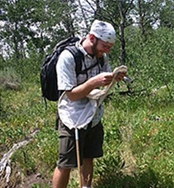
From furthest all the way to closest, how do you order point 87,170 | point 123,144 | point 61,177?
point 123,144 < point 87,170 < point 61,177

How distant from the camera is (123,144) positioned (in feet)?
15.6

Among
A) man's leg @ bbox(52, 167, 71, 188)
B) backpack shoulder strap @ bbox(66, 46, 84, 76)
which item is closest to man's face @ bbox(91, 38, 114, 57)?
backpack shoulder strap @ bbox(66, 46, 84, 76)

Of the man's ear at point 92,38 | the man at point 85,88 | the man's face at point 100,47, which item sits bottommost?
the man at point 85,88

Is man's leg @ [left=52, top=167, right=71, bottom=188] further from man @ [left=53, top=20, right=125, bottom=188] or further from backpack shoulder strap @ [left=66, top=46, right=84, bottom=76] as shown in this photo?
backpack shoulder strap @ [left=66, top=46, right=84, bottom=76]

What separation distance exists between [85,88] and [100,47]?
35cm

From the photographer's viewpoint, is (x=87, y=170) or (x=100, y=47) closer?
(x=100, y=47)

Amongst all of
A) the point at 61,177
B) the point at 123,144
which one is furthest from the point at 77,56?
the point at 123,144

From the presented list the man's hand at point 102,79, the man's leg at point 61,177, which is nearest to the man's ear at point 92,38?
the man's hand at point 102,79

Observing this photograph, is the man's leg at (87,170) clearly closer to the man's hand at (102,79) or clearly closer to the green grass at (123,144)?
the green grass at (123,144)

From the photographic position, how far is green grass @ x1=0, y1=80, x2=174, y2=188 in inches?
150

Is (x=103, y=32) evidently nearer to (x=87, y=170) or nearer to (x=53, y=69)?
(x=53, y=69)

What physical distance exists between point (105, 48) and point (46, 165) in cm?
207

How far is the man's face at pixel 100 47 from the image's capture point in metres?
2.94

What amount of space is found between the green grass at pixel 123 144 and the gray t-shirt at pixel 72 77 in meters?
0.88
